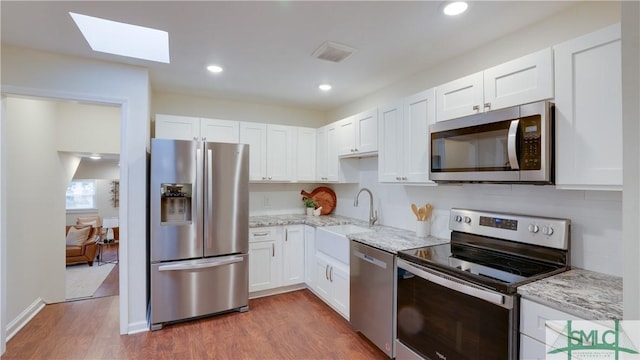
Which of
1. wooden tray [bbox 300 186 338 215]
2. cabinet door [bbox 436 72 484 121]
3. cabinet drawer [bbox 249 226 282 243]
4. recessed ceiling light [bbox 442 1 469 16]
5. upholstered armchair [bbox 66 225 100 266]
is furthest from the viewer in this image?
upholstered armchair [bbox 66 225 100 266]

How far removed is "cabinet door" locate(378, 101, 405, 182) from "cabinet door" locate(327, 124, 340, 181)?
85cm

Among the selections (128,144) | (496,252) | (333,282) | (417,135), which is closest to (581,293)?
(496,252)

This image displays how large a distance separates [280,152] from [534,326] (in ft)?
10.2

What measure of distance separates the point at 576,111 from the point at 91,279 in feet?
21.6

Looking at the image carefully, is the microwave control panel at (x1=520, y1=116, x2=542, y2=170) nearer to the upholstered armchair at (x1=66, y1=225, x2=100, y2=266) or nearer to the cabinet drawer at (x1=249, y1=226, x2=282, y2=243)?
the cabinet drawer at (x1=249, y1=226, x2=282, y2=243)

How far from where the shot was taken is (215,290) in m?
2.93

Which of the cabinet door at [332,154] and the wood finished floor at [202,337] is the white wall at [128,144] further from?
the cabinet door at [332,154]

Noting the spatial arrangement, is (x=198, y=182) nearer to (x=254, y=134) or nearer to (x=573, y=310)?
(x=254, y=134)

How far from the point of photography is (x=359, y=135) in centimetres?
318

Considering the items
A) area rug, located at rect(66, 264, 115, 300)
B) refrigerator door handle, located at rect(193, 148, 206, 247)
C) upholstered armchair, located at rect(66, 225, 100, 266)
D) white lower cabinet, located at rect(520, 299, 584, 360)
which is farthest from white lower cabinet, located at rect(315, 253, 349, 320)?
upholstered armchair, located at rect(66, 225, 100, 266)

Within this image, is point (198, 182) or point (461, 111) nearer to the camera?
point (461, 111)

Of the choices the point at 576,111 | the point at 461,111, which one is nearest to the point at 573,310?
the point at 576,111

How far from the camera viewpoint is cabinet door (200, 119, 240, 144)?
3418 millimetres

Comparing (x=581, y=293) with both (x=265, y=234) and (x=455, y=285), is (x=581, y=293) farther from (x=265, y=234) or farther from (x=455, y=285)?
(x=265, y=234)
